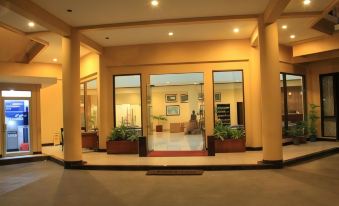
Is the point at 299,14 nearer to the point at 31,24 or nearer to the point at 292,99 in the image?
the point at 292,99

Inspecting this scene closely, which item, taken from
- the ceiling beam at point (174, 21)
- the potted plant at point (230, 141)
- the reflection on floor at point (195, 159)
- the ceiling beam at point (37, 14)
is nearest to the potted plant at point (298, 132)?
the reflection on floor at point (195, 159)

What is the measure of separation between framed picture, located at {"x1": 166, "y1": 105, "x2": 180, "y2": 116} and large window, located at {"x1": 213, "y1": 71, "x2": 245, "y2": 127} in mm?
8518

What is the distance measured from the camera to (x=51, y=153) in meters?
10.1

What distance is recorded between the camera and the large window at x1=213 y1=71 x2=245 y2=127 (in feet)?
32.4

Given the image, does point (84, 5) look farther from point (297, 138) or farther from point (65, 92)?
point (297, 138)

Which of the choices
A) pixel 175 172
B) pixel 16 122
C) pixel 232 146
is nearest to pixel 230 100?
pixel 232 146

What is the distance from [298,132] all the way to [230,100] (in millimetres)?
2659

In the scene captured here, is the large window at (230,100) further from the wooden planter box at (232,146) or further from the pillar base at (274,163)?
the pillar base at (274,163)

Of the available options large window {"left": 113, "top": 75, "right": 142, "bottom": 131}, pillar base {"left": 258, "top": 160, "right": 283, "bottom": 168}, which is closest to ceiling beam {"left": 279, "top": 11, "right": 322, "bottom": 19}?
pillar base {"left": 258, "top": 160, "right": 283, "bottom": 168}

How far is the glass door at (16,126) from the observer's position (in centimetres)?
977

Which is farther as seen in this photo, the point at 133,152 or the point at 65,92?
the point at 133,152

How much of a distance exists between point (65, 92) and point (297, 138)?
7633mm

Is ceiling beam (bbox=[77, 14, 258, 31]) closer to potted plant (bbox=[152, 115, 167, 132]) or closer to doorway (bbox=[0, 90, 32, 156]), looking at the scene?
doorway (bbox=[0, 90, 32, 156])

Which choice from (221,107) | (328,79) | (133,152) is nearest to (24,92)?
(133,152)
